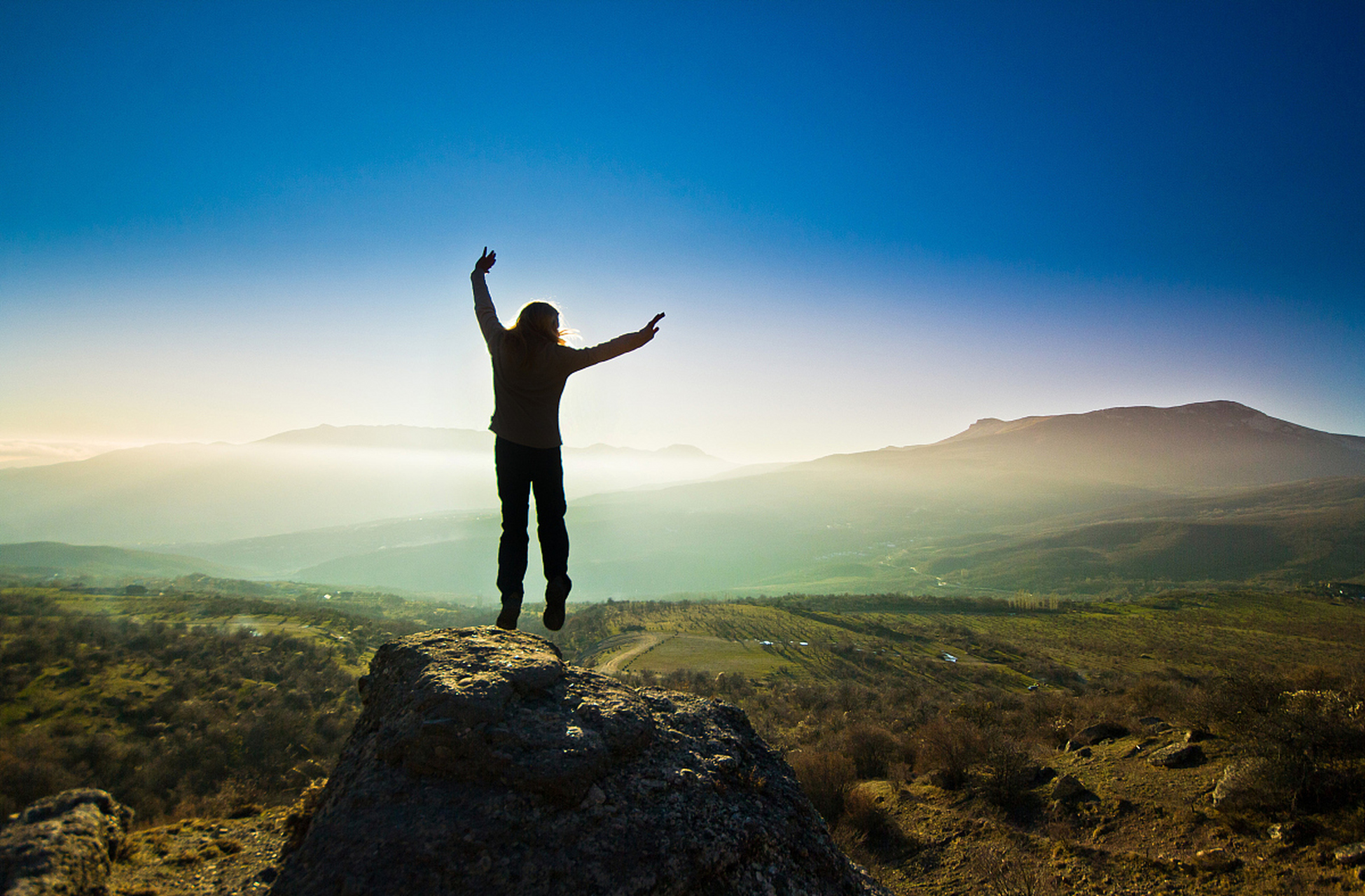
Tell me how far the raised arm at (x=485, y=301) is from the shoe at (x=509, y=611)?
2222mm

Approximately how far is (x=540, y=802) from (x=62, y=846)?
4143 mm

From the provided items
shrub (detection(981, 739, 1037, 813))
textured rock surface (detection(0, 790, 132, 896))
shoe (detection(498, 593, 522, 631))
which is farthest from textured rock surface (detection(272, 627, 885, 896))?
shrub (detection(981, 739, 1037, 813))

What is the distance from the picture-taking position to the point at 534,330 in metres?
4.37

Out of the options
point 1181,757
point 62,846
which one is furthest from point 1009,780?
point 62,846

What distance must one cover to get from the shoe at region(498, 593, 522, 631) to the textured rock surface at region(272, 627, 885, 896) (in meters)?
0.68

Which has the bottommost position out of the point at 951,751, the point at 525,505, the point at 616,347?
the point at 951,751

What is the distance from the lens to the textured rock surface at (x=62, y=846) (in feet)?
11.3

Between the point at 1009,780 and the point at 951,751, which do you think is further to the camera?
the point at 951,751

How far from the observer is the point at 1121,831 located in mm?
8469

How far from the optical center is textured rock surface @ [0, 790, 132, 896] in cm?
345

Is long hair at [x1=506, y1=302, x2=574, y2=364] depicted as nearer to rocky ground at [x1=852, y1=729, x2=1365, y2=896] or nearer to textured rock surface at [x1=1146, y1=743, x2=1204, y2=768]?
rocky ground at [x1=852, y1=729, x2=1365, y2=896]

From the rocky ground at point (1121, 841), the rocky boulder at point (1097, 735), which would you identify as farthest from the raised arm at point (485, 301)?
the rocky boulder at point (1097, 735)

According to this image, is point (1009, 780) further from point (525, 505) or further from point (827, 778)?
point (525, 505)

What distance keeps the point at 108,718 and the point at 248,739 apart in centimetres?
721
